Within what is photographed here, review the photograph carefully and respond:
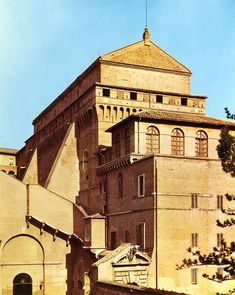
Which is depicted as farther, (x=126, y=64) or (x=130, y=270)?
(x=126, y=64)

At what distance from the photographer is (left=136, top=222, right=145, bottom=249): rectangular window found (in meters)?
29.6

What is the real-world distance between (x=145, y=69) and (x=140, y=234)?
17211 millimetres

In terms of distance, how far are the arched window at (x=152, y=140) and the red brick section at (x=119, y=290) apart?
9.61 metres

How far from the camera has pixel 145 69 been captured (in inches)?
1679

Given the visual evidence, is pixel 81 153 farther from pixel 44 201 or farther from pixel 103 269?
pixel 103 269

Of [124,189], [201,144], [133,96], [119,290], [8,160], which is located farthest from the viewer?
A: [8,160]

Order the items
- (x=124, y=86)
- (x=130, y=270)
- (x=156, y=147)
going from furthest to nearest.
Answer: (x=124, y=86) → (x=156, y=147) → (x=130, y=270)

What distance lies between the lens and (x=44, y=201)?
3806 centimetres

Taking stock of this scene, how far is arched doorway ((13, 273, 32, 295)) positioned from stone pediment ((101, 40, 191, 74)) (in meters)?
18.2

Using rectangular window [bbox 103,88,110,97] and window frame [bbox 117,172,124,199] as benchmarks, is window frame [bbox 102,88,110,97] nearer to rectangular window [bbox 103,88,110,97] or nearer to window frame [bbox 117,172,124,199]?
rectangular window [bbox 103,88,110,97]

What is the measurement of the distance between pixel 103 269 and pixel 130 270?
1.51 meters

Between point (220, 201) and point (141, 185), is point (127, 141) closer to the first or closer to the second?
point (141, 185)

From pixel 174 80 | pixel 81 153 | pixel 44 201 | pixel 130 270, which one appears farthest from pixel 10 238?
pixel 174 80

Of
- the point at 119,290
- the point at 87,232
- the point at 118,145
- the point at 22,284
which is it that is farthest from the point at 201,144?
Answer: the point at 22,284
